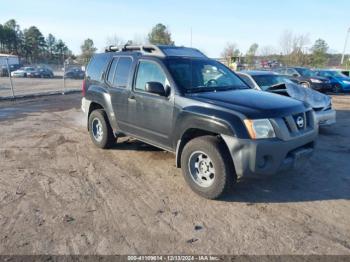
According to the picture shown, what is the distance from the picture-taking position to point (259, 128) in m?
3.74

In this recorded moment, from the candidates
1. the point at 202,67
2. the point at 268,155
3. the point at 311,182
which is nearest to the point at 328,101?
the point at 311,182

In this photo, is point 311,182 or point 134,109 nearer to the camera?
point 311,182

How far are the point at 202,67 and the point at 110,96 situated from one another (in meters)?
1.88

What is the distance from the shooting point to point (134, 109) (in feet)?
17.3

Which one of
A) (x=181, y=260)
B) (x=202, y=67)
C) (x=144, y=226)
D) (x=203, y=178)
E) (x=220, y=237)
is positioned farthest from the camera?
(x=202, y=67)

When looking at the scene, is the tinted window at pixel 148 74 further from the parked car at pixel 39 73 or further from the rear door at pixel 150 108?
the parked car at pixel 39 73

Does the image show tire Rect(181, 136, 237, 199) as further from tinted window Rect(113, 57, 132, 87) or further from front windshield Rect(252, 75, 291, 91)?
front windshield Rect(252, 75, 291, 91)

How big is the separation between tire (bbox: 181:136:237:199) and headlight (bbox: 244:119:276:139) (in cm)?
44

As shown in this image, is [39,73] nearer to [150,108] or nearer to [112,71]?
[112,71]

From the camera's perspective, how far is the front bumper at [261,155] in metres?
3.70

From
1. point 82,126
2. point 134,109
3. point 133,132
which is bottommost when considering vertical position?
point 82,126

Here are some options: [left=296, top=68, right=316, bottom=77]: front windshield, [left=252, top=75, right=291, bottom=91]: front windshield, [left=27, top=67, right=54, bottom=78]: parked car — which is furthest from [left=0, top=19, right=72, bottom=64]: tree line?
[left=252, top=75, right=291, bottom=91]: front windshield

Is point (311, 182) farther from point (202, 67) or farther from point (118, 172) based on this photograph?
point (118, 172)

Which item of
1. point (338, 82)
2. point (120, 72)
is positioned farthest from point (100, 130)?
point (338, 82)
